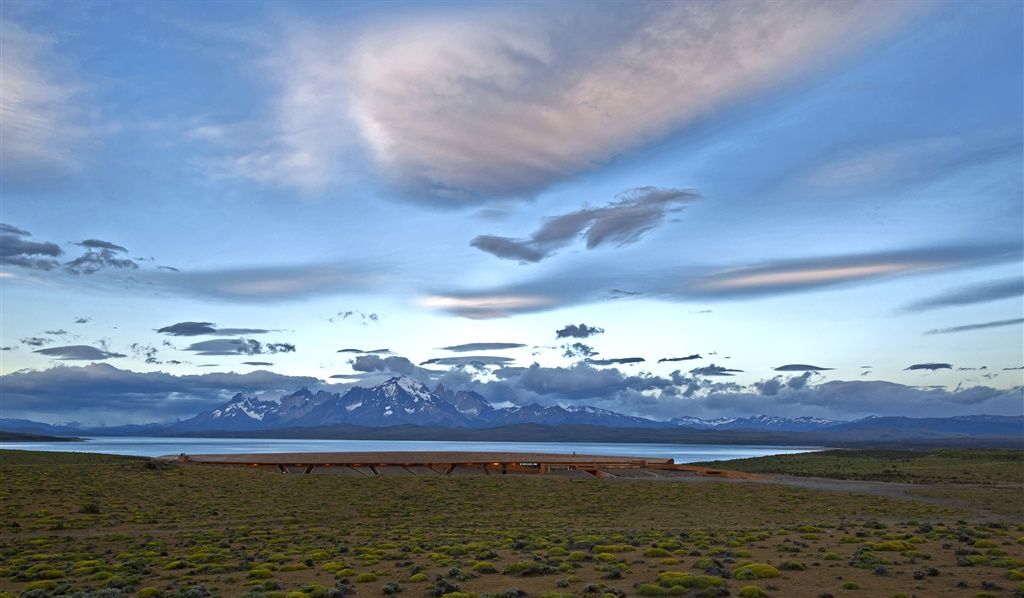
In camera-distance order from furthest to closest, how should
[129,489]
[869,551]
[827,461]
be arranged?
[827,461] → [129,489] → [869,551]

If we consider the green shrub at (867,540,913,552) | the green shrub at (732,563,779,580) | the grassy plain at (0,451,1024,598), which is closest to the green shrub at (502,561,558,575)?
the grassy plain at (0,451,1024,598)

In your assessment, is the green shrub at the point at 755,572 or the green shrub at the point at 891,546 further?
the green shrub at the point at 891,546

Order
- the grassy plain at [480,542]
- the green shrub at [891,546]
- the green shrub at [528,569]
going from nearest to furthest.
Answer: the grassy plain at [480,542]
the green shrub at [528,569]
the green shrub at [891,546]

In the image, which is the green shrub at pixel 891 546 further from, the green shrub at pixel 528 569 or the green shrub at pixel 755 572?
the green shrub at pixel 528 569

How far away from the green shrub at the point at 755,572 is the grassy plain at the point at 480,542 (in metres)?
0.05

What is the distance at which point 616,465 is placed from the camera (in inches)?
3597

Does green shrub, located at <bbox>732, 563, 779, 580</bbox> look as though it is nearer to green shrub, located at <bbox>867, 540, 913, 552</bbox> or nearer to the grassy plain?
the grassy plain

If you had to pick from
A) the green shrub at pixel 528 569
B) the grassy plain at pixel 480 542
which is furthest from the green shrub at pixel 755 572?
the green shrub at pixel 528 569

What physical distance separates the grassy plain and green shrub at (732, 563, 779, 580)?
0.05 m

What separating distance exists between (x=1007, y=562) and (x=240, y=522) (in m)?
39.1

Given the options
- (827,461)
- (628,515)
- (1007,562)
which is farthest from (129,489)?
(827,461)

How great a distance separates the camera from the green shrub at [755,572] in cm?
2402

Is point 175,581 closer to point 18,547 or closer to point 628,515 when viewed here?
point 18,547

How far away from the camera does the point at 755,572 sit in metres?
24.3
